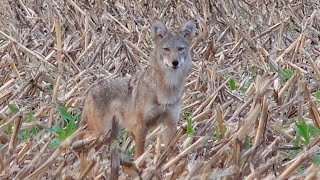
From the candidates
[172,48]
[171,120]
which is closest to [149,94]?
[171,120]

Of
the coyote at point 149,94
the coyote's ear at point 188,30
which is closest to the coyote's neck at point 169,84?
the coyote at point 149,94

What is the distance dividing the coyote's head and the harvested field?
0.48 metres

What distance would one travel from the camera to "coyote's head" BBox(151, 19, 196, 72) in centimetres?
809

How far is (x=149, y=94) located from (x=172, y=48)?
455 millimetres

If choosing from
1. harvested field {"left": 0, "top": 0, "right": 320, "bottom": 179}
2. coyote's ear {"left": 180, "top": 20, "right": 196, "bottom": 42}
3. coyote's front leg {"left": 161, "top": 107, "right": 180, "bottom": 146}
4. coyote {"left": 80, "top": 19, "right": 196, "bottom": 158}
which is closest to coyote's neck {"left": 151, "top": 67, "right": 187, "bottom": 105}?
coyote {"left": 80, "top": 19, "right": 196, "bottom": 158}

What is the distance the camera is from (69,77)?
9.43 metres

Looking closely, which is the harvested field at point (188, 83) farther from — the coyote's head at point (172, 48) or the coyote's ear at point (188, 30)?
the coyote's ear at point (188, 30)

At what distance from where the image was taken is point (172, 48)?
8133 millimetres

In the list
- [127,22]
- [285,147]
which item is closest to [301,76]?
[285,147]

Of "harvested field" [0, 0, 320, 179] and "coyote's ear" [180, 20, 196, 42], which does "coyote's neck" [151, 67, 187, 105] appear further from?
"coyote's ear" [180, 20, 196, 42]

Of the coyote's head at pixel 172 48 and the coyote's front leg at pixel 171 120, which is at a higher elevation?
the coyote's head at pixel 172 48

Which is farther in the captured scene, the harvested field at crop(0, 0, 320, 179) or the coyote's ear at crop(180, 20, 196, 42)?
the coyote's ear at crop(180, 20, 196, 42)

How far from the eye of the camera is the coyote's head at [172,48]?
8.09m

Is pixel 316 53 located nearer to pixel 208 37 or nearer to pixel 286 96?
pixel 208 37
